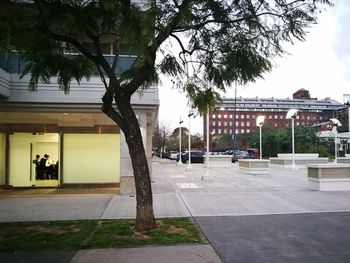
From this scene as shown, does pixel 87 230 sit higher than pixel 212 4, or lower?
lower

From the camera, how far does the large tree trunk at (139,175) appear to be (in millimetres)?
9203

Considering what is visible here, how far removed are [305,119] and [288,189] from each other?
113 m

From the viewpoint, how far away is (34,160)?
20.2 m

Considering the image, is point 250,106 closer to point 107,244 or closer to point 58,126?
point 58,126

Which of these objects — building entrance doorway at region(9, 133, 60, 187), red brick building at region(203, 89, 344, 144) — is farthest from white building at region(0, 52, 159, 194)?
red brick building at region(203, 89, 344, 144)

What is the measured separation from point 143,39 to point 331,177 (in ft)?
38.0

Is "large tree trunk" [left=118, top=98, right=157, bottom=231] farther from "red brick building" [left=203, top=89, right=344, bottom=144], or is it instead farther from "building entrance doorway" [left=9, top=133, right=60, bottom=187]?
"red brick building" [left=203, top=89, right=344, bottom=144]

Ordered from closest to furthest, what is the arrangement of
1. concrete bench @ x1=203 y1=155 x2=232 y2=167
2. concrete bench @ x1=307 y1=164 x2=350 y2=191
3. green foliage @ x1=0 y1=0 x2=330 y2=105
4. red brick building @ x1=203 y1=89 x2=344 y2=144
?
green foliage @ x1=0 y1=0 x2=330 y2=105, concrete bench @ x1=307 y1=164 x2=350 y2=191, concrete bench @ x1=203 y1=155 x2=232 y2=167, red brick building @ x1=203 y1=89 x2=344 y2=144

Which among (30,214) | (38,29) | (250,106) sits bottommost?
(30,214)

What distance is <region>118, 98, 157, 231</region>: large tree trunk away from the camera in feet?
30.2

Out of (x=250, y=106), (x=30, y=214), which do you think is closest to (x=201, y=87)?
(x=30, y=214)

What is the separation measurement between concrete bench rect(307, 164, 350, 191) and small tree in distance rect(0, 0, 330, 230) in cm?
819

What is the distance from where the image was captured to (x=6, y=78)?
15.5 m

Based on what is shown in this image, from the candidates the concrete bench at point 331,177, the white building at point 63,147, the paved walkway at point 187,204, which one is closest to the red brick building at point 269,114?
the white building at point 63,147
